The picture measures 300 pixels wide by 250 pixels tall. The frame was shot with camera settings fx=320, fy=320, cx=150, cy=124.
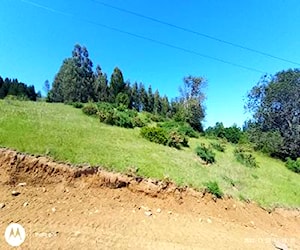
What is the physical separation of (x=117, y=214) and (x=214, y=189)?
4829 millimetres

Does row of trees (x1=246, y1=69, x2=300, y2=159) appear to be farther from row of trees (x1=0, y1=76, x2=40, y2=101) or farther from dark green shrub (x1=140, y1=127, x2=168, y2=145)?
row of trees (x1=0, y1=76, x2=40, y2=101)

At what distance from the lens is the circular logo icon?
25.7 ft

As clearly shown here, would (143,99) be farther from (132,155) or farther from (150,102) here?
(132,155)

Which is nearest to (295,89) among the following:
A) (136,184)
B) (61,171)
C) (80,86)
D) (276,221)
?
(276,221)

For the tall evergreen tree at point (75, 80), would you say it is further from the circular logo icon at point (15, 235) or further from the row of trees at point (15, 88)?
the circular logo icon at point (15, 235)

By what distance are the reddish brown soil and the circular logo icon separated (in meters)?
0.12

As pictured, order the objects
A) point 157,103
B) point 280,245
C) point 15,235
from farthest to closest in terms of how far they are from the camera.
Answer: point 157,103 → point 280,245 → point 15,235

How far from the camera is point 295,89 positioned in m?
25.1

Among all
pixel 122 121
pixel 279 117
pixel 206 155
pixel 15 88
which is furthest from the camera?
pixel 15 88

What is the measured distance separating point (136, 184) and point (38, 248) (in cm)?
508

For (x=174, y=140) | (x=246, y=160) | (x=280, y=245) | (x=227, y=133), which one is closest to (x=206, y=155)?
(x=174, y=140)

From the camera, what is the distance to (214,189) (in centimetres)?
1348

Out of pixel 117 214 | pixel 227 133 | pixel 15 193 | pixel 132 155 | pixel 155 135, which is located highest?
pixel 227 133

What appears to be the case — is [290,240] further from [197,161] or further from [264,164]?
[264,164]
